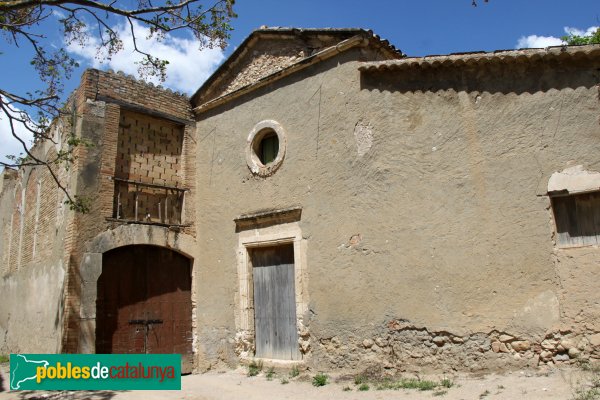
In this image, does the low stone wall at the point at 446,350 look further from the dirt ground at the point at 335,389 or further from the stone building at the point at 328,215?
the dirt ground at the point at 335,389

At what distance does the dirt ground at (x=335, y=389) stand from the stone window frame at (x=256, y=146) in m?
3.31

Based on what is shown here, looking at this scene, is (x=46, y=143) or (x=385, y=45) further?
(x=46, y=143)

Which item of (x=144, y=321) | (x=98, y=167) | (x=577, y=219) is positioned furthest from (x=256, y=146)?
(x=577, y=219)

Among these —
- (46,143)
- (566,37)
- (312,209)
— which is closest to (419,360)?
(312,209)

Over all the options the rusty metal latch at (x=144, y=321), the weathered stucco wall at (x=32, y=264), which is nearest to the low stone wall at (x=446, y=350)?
the rusty metal latch at (x=144, y=321)

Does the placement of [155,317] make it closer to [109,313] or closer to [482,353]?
[109,313]

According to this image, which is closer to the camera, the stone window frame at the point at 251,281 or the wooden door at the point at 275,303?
the stone window frame at the point at 251,281

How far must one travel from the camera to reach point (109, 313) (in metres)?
8.37

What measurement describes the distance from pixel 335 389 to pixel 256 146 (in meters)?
4.42

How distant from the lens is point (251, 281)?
8664 millimetres

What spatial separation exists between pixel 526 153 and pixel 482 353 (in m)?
2.48

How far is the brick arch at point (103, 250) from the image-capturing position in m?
7.87

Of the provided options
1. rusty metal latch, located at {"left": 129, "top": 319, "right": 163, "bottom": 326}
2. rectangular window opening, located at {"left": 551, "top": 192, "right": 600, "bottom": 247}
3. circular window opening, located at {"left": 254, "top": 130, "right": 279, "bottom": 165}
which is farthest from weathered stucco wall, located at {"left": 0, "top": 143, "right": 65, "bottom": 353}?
rectangular window opening, located at {"left": 551, "top": 192, "right": 600, "bottom": 247}

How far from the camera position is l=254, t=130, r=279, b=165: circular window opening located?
29.4 ft
